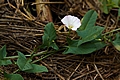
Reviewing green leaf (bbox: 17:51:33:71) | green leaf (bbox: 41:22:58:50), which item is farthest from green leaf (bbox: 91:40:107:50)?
green leaf (bbox: 17:51:33:71)

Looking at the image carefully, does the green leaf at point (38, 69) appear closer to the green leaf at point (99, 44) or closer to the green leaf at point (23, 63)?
the green leaf at point (23, 63)

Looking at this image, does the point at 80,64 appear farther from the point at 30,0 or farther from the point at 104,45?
the point at 30,0

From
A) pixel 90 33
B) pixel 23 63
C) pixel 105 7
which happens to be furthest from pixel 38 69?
pixel 105 7

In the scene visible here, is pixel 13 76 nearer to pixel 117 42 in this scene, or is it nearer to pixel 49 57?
pixel 49 57

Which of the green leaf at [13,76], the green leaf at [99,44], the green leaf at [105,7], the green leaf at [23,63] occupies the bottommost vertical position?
the green leaf at [13,76]

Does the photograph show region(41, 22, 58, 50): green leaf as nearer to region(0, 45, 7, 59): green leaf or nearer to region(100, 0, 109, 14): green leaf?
region(0, 45, 7, 59): green leaf

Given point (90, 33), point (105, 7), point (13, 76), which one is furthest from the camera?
point (105, 7)

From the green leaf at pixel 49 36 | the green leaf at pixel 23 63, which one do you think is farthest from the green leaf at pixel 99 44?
the green leaf at pixel 23 63
